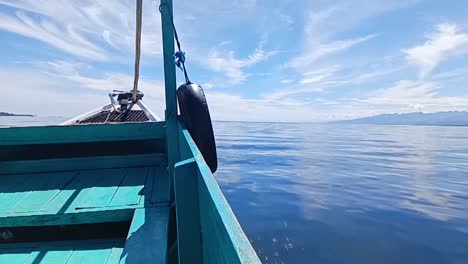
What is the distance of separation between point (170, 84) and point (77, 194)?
165 cm

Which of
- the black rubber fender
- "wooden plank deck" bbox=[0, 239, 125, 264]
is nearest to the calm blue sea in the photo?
the black rubber fender

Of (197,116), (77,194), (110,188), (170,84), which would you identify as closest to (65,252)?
(77,194)

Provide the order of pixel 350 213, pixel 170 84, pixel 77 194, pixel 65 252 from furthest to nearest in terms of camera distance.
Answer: pixel 350 213 < pixel 170 84 < pixel 77 194 < pixel 65 252

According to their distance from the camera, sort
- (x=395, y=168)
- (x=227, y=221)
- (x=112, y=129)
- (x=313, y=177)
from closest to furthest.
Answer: (x=227, y=221), (x=112, y=129), (x=313, y=177), (x=395, y=168)

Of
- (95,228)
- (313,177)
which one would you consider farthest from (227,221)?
(313,177)

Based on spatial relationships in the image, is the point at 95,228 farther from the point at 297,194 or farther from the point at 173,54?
the point at 297,194

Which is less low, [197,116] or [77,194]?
[197,116]

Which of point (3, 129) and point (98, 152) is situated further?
point (98, 152)

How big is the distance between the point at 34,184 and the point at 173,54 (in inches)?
90.6

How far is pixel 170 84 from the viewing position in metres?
3.36

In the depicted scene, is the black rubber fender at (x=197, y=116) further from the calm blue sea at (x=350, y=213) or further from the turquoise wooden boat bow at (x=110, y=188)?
the calm blue sea at (x=350, y=213)

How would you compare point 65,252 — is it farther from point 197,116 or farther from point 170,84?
point 170,84

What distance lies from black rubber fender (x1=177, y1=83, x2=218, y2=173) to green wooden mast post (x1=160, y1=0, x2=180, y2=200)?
0.12 metres

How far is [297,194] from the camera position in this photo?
10602 mm
